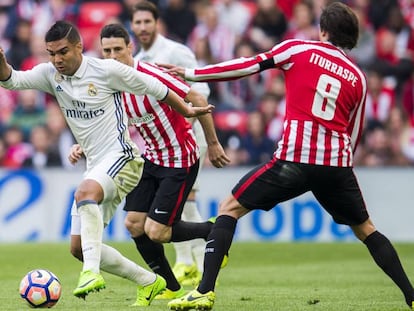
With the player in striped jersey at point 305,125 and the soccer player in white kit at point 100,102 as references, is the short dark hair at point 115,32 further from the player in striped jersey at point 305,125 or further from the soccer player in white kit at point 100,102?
the player in striped jersey at point 305,125

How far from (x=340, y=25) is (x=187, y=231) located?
2.69 m

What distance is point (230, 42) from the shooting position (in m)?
17.8

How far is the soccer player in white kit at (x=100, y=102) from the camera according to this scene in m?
7.69

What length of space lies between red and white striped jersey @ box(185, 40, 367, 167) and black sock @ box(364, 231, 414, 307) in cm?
69

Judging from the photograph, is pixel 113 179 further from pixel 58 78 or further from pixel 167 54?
pixel 167 54

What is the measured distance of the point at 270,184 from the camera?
23.4ft

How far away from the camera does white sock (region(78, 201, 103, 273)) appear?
7.31m

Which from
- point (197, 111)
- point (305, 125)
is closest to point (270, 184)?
point (305, 125)

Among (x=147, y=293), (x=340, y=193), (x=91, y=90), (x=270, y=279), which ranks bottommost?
(x=270, y=279)

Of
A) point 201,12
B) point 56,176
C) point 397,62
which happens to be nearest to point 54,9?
point 201,12

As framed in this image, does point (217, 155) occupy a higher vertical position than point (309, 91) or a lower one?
lower

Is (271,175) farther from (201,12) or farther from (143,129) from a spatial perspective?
(201,12)

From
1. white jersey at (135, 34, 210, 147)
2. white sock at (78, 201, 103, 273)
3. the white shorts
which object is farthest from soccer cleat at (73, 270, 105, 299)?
white jersey at (135, 34, 210, 147)

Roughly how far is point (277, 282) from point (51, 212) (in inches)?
250
